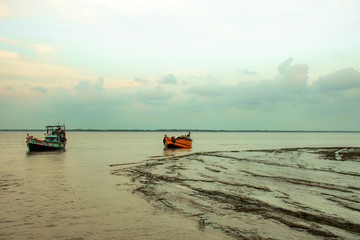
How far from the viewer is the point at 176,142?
46688mm

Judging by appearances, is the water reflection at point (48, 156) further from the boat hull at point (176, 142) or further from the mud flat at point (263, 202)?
the mud flat at point (263, 202)

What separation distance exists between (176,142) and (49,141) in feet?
64.9

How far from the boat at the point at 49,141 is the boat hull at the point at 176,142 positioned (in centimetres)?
1673

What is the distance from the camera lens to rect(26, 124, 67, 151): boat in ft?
133

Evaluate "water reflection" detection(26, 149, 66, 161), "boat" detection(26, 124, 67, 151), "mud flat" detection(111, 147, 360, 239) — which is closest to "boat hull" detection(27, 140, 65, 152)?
"boat" detection(26, 124, 67, 151)

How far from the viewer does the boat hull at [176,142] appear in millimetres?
45625

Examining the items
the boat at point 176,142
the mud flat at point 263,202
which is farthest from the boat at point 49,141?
the mud flat at point 263,202

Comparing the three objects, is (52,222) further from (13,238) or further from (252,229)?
(252,229)

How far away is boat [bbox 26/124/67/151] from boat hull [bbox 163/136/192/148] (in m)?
16.7

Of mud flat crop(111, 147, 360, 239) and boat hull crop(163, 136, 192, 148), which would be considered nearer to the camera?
mud flat crop(111, 147, 360, 239)

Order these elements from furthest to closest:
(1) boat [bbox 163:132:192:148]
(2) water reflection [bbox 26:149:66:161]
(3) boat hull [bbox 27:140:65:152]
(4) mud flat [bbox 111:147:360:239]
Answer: (1) boat [bbox 163:132:192:148], (3) boat hull [bbox 27:140:65:152], (2) water reflection [bbox 26:149:66:161], (4) mud flat [bbox 111:147:360:239]

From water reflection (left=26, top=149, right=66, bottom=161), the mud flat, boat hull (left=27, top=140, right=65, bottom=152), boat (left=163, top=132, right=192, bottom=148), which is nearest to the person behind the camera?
the mud flat

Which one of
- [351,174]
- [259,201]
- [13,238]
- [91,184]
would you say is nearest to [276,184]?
[259,201]

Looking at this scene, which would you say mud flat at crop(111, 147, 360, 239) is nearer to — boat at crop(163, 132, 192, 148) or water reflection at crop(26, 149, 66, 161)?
water reflection at crop(26, 149, 66, 161)
